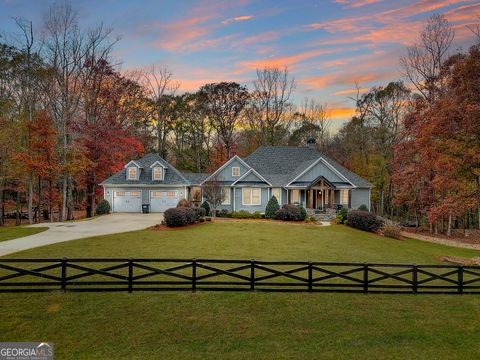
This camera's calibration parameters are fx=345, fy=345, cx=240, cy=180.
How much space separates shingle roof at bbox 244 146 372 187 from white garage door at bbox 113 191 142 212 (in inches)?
521

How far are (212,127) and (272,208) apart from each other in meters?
25.7

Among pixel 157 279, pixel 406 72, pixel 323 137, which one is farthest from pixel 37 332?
pixel 323 137

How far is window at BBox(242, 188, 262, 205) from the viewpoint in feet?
120

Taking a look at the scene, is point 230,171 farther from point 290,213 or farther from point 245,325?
point 245,325

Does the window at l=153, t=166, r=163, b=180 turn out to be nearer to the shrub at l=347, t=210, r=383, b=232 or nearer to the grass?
the grass

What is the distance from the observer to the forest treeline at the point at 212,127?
2138 cm

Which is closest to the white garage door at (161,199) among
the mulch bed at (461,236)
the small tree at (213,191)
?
the small tree at (213,191)

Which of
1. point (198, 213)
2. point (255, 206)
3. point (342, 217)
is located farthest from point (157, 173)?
point (342, 217)

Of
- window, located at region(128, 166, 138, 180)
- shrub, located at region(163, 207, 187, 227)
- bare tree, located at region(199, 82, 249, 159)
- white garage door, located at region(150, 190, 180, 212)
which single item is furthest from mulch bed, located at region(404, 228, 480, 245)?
window, located at region(128, 166, 138, 180)

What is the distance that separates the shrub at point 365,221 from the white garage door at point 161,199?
64.1 ft

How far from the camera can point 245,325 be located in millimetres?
9891

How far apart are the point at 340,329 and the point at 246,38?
2144 centimetres

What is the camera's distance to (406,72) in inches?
1393

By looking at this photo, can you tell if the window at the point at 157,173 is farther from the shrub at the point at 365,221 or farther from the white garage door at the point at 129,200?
the shrub at the point at 365,221
